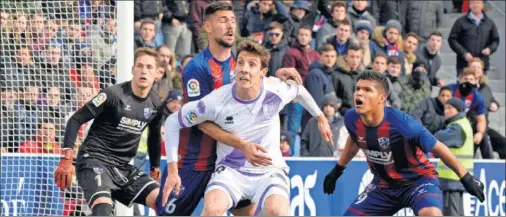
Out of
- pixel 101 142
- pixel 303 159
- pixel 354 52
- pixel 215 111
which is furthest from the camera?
pixel 354 52

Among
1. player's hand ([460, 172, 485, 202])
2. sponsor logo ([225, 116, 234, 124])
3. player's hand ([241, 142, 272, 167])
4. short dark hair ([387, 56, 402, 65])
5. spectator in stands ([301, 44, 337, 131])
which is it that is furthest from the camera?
short dark hair ([387, 56, 402, 65])

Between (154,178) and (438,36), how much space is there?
6800 millimetres

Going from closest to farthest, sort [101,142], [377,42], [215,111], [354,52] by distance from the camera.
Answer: [215,111], [101,142], [354,52], [377,42]

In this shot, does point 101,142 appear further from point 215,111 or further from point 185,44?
point 185,44

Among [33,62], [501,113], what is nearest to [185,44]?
[33,62]

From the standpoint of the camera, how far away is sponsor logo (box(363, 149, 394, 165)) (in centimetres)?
1112

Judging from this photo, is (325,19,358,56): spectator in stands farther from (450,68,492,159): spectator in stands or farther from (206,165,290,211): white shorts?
(206,165,290,211): white shorts

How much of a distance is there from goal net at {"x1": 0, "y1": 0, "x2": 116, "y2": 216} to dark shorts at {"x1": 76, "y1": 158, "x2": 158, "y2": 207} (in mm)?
1432

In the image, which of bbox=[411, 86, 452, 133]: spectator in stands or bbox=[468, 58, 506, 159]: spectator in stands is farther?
bbox=[468, 58, 506, 159]: spectator in stands

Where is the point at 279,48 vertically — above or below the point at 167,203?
above

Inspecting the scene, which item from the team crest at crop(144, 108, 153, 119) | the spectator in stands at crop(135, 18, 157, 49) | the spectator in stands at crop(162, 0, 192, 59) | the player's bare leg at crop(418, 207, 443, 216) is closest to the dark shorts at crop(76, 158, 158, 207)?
the team crest at crop(144, 108, 153, 119)

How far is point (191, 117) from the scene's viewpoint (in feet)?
33.5

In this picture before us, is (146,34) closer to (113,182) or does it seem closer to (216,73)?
(113,182)

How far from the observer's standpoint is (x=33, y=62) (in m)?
13.5
